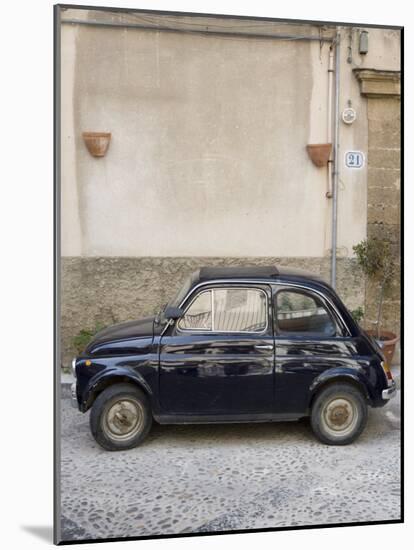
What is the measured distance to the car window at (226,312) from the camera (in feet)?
16.9

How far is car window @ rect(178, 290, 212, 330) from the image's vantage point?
515cm

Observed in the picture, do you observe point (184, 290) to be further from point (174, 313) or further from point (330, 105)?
point (330, 105)

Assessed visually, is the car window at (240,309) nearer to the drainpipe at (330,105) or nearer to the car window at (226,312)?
the car window at (226,312)

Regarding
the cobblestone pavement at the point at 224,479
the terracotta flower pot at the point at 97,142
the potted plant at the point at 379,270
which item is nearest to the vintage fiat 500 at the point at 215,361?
the cobblestone pavement at the point at 224,479

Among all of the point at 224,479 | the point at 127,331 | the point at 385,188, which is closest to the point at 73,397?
the point at 127,331

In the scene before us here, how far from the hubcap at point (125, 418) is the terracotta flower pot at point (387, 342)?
1.97m

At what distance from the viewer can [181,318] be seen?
5.15 metres

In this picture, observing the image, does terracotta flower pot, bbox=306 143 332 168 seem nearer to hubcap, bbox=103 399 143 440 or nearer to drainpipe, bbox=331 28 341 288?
drainpipe, bbox=331 28 341 288

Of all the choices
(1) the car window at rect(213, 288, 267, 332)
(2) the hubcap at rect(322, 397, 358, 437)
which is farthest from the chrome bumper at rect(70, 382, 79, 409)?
(2) the hubcap at rect(322, 397, 358, 437)

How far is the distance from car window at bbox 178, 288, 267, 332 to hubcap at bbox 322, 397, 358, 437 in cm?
82

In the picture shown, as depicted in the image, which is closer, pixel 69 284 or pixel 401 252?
pixel 69 284

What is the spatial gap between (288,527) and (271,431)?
0.74 metres

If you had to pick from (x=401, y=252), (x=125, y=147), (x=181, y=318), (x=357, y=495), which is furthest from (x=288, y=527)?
(x=125, y=147)

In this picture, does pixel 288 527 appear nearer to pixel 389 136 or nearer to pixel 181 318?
pixel 181 318
